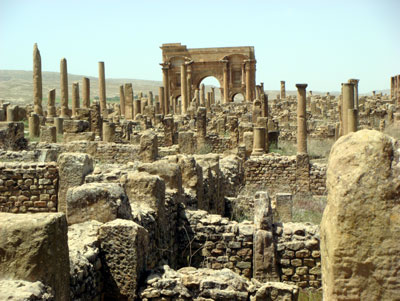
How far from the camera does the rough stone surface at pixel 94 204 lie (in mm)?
4988

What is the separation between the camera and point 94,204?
5020 mm

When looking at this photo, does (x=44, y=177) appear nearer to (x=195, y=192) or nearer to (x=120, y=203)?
(x=195, y=192)

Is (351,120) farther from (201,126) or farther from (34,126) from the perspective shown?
(34,126)

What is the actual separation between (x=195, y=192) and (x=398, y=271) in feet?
21.3

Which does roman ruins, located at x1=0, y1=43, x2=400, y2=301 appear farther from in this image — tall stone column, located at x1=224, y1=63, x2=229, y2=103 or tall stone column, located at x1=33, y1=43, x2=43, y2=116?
tall stone column, located at x1=224, y1=63, x2=229, y2=103

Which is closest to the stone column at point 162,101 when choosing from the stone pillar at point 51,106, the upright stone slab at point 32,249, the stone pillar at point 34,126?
the stone pillar at point 51,106

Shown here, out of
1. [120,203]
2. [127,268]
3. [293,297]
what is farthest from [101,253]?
[293,297]

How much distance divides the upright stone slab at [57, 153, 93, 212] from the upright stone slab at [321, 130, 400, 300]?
6.24 m

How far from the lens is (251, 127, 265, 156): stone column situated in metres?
18.4

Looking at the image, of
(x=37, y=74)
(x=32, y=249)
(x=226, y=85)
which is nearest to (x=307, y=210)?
(x=32, y=249)

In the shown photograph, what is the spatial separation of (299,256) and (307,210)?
5.37 m

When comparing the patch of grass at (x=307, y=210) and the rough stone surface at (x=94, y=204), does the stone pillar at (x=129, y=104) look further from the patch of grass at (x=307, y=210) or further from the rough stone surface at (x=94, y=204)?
the rough stone surface at (x=94, y=204)

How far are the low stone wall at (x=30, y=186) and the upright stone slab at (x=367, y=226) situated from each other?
6.79 m

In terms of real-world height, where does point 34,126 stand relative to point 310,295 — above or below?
above
